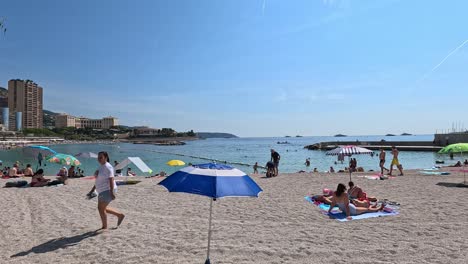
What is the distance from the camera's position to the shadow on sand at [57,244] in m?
5.30

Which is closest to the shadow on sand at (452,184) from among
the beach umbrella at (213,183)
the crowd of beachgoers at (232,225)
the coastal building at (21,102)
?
the crowd of beachgoers at (232,225)

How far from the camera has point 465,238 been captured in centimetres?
610

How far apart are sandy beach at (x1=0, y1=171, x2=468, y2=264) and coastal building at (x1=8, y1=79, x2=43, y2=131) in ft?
663

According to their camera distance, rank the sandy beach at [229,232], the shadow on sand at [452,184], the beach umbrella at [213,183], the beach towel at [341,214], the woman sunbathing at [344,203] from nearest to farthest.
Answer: the beach umbrella at [213,183] < the sandy beach at [229,232] < the beach towel at [341,214] < the woman sunbathing at [344,203] < the shadow on sand at [452,184]

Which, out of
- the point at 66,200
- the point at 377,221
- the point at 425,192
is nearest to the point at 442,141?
the point at 425,192

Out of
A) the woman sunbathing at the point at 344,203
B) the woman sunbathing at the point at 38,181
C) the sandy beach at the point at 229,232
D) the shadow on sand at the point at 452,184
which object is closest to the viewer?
the sandy beach at the point at 229,232

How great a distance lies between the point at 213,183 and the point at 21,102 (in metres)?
217

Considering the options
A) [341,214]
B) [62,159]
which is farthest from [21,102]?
[341,214]

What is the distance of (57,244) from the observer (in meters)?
5.69

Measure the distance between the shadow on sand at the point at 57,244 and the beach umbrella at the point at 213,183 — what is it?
2765 mm

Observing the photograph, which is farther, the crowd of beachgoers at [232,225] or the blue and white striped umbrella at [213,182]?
the crowd of beachgoers at [232,225]

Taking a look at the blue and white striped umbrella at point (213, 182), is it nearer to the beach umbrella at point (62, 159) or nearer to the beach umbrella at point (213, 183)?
the beach umbrella at point (213, 183)

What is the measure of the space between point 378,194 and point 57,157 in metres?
15.2

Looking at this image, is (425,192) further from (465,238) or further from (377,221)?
(465,238)
